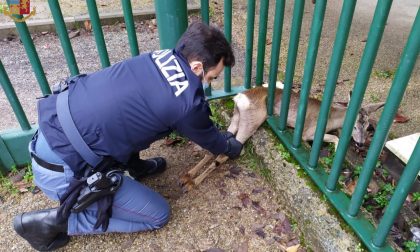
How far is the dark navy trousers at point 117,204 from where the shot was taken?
7.84ft

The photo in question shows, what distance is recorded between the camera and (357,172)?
113 inches

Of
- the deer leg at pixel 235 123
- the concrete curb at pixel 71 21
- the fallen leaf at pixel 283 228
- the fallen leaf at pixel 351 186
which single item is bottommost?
the fallen leaf at pixel 283 228

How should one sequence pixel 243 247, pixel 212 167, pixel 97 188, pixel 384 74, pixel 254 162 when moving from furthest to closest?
pixel 384 74, pixel 254 162, pixel 212 167, pixel 243 247, pixel 97 188

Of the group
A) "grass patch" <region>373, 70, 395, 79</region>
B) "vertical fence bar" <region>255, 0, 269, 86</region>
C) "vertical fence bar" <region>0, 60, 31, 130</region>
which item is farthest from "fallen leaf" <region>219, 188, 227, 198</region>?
"grass patch" <region>373, 70, 395, 79</region>

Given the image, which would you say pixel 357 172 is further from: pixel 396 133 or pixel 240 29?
pixel 240 29

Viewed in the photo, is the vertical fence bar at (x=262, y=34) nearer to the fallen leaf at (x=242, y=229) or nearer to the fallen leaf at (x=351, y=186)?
the fallen leaf at (x=351, y=186)

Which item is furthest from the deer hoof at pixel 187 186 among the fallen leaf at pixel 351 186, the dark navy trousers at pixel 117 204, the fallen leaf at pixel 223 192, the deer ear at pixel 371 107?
the deer ear at pixel 371 107

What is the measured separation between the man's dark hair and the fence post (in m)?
0.58

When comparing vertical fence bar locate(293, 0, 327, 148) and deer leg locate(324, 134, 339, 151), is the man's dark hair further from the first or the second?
deer leg locate(324, 134, 339, 151)

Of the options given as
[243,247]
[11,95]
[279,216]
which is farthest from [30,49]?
[279,216]

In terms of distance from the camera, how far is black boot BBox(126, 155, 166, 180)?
2.93 meters

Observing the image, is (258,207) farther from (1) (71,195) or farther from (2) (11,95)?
(2) (11,95)

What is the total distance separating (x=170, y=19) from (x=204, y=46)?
0.75 m

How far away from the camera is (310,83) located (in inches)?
95.6
